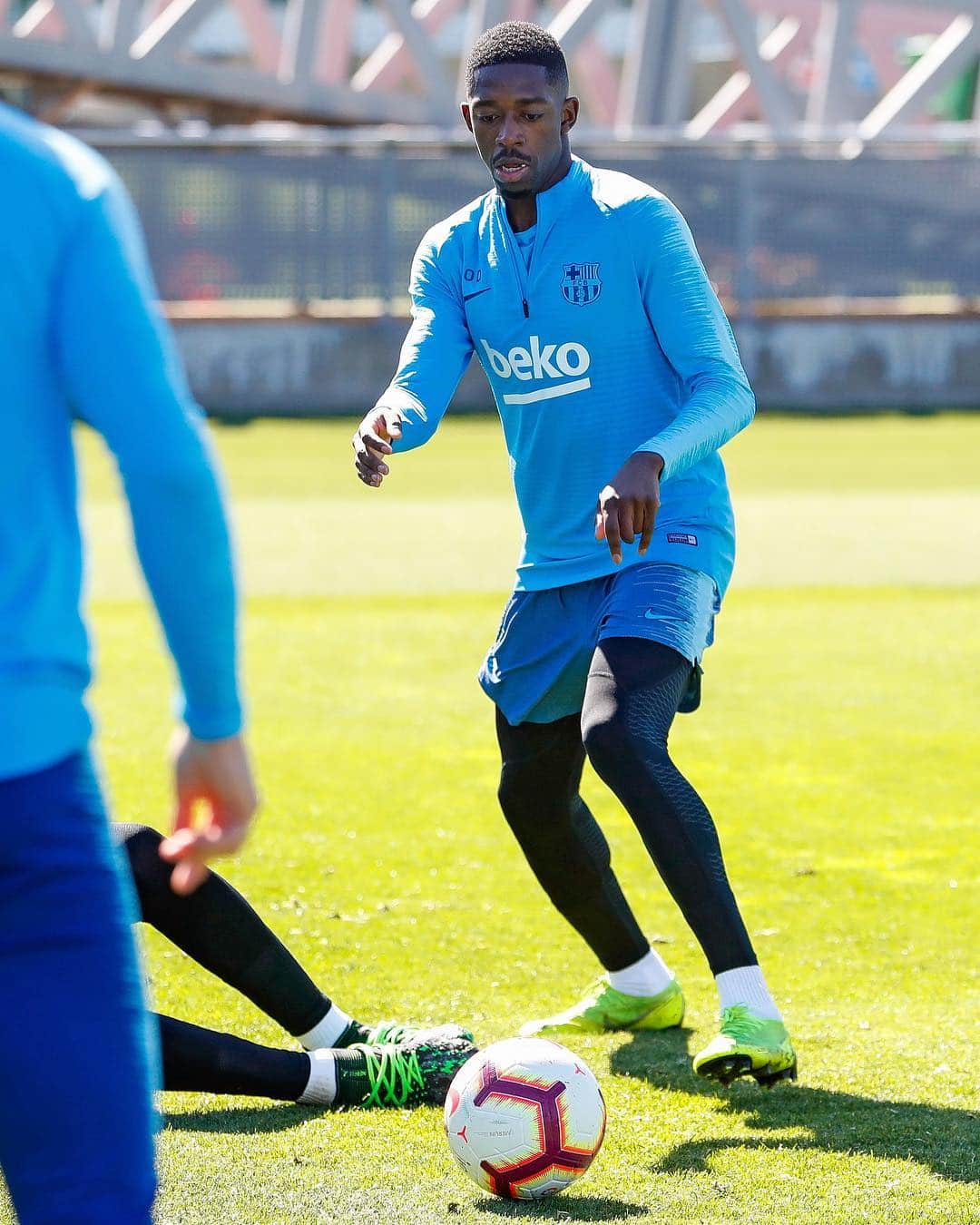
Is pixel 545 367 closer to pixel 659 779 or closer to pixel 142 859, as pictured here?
pixel 659 779

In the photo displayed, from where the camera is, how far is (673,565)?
4395 millimetres

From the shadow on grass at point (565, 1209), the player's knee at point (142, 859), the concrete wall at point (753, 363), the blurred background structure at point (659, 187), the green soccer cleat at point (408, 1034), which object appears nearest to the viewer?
the shadow on grass at point (565, 1209)

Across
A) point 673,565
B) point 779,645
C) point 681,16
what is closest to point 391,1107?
point 673,565

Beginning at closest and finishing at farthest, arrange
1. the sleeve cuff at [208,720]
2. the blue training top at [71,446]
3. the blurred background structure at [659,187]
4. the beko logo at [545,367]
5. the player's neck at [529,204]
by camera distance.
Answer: the blue training top at [71,446], the sleeve cuff at [208,720], the beko logo at [545,367], the player's neck at [529,204], the blurred background structure at [659,187]

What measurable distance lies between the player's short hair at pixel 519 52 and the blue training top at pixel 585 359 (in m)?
0.25

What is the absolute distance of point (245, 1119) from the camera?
4.07 m

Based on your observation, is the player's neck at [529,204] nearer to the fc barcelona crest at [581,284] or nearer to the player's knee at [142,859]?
the fc barcelona crest at [581,284]

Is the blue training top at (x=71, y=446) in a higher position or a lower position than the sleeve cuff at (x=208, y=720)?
higher

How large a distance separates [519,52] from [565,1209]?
251 centimetres

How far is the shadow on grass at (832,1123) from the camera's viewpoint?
383cm

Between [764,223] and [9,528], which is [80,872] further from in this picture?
[764,223]

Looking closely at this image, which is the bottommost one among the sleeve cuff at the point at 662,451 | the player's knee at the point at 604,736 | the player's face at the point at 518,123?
the player's knee at the point at 604,736

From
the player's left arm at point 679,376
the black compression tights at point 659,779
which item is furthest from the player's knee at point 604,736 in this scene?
the player's left arm at point 679,376

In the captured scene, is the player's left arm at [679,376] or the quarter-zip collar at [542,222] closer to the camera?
the player's left arm at [679,376]
